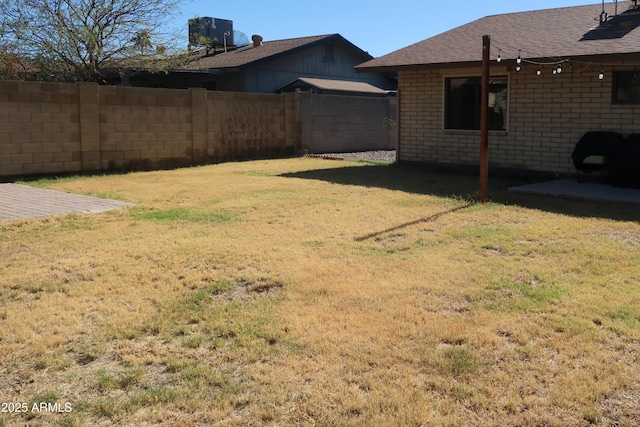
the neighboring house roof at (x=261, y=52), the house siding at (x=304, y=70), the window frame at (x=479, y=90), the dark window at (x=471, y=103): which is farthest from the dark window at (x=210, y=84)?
the dark window at (x=471, y=103)

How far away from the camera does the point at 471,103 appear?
14.2m

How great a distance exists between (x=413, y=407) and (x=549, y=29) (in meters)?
12.8

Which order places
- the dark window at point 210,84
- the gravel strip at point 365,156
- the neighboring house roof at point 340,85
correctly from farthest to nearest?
the dark window at point 210,84
the neighboring house roof at point 340,85
the gravel strip at point 365,156

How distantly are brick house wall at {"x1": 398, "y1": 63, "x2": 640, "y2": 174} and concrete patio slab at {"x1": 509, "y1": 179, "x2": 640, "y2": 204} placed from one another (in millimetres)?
1129

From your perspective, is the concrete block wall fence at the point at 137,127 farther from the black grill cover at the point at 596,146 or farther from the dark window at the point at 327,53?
the black grill cover at the point at 596,146

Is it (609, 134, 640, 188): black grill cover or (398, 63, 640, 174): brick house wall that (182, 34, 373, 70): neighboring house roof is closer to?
(398, 63, 640, 174): brick house wall

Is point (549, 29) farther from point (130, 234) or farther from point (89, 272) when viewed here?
point (89, 272)

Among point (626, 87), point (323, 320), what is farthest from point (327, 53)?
point (323, 320)

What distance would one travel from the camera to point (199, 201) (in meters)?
10.3

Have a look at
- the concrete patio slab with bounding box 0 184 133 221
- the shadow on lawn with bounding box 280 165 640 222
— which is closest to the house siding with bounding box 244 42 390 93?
the shadow on lawn with bounding box 280 165 640 222

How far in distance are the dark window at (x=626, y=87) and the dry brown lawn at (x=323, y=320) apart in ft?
13.8

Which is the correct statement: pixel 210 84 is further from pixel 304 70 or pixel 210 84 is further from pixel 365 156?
pixel 365 156

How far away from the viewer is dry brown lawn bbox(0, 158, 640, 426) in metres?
3.23

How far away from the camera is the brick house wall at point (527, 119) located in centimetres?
1180
